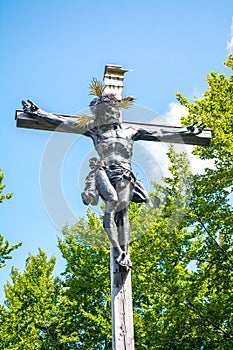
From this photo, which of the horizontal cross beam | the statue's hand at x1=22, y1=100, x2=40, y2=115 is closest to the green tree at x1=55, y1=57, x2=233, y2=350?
the horizontal cross beam

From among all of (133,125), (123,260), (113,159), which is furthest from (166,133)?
(123,260)

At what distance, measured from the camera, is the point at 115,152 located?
5082 millimetres

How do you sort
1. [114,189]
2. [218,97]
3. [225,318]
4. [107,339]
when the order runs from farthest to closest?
1. [107,339]
2. [218,97]
3. [225,318]
4. [114,189]

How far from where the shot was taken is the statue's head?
17.3 feet

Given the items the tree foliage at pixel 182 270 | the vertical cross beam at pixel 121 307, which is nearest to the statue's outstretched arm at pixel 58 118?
the vertical cross beam at pixel 121 307

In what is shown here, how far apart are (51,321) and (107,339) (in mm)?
2492

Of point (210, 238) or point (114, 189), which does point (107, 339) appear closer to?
Result: point (210, 238)

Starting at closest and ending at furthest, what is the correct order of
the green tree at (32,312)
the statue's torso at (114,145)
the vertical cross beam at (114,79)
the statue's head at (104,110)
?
the statue's torso at (114,145) → the statue's head at (104,110) → the vertical cross beam at (114,79) → the green tree at (32,312)

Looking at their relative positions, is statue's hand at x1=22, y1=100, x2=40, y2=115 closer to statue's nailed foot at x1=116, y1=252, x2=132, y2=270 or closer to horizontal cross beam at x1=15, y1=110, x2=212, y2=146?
horizontal cross beam at x1=15, y1=110, x2=212, y2=146

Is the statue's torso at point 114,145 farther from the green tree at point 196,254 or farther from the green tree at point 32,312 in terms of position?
the green tree at point 32,312

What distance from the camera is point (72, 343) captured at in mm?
19328

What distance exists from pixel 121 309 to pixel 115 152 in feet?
5.10

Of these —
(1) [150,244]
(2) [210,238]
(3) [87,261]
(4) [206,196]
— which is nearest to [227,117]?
(4) [206,196]

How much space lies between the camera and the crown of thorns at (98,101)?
529 cm
